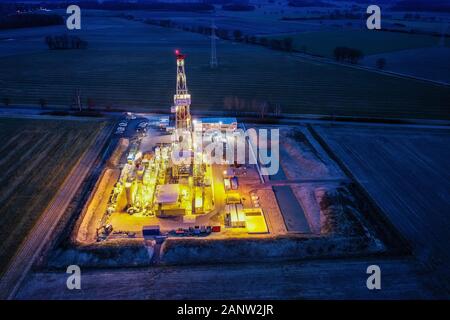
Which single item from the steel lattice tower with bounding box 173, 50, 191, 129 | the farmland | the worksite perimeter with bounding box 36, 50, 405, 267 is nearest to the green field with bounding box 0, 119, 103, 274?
the worksite perimeter with bounding box 36, 50, 405, 267

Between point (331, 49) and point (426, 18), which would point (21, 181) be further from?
point (426, 18)

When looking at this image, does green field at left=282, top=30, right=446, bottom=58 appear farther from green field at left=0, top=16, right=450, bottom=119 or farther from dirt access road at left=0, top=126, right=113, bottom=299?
dirt access road at left=0, top=126, right=113, bottom=299

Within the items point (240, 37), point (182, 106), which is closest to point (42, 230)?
point (182, 106)

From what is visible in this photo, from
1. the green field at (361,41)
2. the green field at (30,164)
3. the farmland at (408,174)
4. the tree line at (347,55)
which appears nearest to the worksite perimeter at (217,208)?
the farmland at (408,174)

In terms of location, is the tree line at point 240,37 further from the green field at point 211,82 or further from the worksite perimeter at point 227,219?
the worksite perimeter at point 227,219

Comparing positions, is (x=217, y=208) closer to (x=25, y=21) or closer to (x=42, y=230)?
(x=42, y=230)

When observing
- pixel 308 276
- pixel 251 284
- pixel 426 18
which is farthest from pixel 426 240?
pixel 426 18
